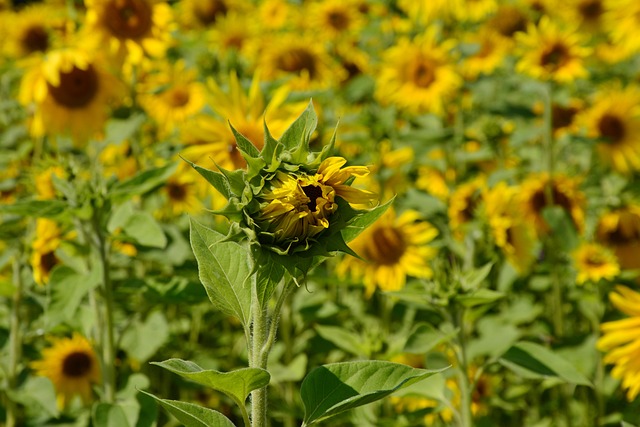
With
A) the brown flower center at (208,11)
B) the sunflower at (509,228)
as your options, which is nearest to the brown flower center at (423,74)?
the sunflower at (509,228)

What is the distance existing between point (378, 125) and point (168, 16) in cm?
94

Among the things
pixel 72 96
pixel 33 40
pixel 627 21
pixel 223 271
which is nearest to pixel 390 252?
pixel 72 96

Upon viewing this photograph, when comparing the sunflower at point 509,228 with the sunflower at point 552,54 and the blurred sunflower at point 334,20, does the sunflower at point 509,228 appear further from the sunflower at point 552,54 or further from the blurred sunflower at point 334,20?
the blurred sunflower at point 334,20

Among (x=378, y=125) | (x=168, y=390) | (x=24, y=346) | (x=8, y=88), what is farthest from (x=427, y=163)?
(x=8, y=88)

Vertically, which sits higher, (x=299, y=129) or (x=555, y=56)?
(x=299, y=129)

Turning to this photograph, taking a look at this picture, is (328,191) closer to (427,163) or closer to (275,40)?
(427,163)

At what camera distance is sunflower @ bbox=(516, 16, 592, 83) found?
2.78 m

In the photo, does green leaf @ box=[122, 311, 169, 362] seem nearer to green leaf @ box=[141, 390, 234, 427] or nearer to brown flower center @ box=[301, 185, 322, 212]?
green leaf @ box=[141, 390, 234, 427]

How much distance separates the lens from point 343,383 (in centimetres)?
102

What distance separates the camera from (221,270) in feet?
3.48

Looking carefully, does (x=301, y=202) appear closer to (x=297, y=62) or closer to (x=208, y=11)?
(x=297, y=62)

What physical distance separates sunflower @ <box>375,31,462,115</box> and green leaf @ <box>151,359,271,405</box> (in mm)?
2506

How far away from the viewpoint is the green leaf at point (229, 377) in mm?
874

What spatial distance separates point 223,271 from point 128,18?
1974 mm
